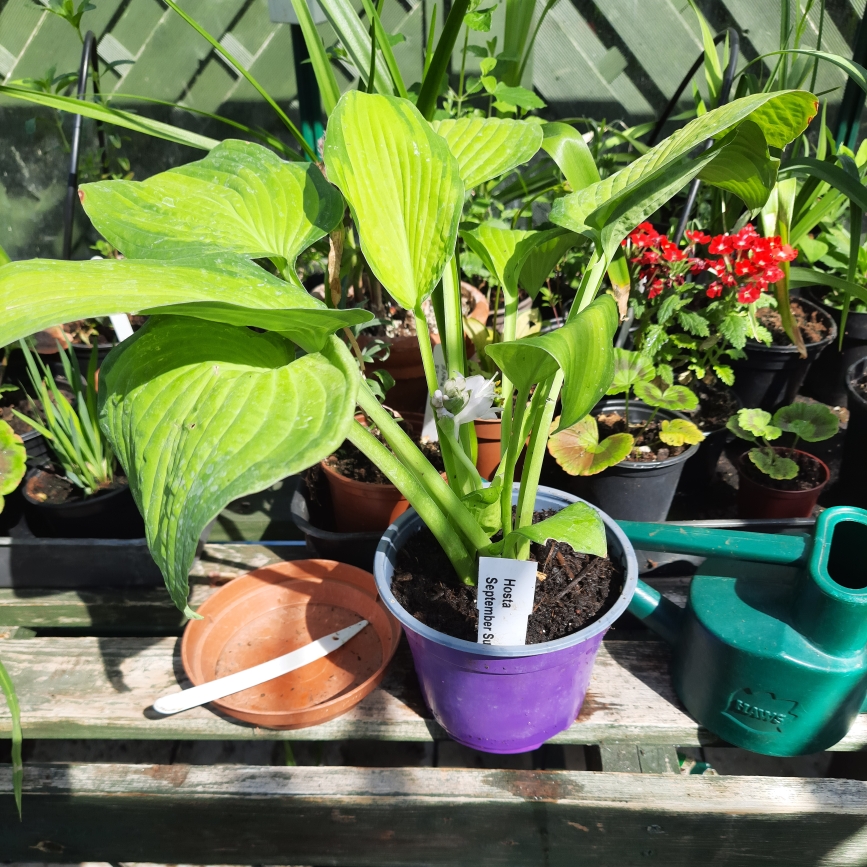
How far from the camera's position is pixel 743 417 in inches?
38.4

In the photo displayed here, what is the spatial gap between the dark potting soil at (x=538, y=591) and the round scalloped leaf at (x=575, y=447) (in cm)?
18

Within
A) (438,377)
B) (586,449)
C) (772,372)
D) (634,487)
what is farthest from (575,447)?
(772,372)

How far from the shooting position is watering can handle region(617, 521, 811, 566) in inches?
25.7

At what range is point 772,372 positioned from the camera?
1.22m

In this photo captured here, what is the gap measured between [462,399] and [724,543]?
33 cm

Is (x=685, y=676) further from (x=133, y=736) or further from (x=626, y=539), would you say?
(x=133, y=736)

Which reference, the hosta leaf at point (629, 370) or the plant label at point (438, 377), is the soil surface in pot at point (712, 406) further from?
the plant label at point (438, 377)

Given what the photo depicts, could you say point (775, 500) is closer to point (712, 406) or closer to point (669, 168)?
point (712, 406)

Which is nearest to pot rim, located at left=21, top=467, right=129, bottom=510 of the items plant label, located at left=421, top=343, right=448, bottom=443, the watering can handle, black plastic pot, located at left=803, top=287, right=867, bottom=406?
plant label, located at left=421, top=343, right=448, bottom=443

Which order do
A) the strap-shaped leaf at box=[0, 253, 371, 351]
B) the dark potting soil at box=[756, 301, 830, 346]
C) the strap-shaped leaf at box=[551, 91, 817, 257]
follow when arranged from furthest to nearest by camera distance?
1. the dark potting soil at box=[756, 301, 830, 346]
2. the strap-shaped leaf at box=[551, 91, 817, 257]
3. the strap-shaped leaf at box=[0, 253, 371, 351]

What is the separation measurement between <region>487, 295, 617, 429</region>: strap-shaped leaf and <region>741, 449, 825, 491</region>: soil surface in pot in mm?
680

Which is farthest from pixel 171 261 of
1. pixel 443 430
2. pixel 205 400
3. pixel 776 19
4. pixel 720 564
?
pixel 776 19

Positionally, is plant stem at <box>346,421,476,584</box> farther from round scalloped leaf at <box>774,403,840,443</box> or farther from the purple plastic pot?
round scalloped leaf at <box>774,403,840,443</box>

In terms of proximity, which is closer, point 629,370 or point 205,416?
point 205,416
